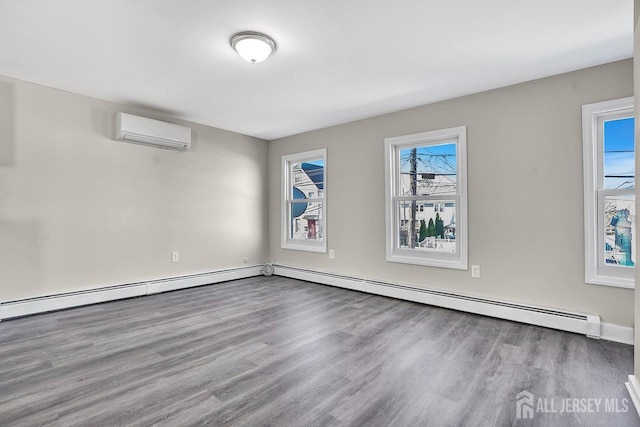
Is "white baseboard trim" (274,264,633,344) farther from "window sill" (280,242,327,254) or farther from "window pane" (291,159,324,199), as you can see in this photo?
"window pane" (291,159,324,199)

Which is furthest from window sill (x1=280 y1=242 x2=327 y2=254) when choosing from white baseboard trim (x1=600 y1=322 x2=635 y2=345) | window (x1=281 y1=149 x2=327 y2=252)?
white baseboard trim (x1=600 y1=322 x2=635 y2=345)

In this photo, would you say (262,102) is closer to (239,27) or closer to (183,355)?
(239,27)

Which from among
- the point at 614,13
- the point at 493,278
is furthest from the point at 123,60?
the point at 493,278

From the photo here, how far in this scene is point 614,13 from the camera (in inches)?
80.8

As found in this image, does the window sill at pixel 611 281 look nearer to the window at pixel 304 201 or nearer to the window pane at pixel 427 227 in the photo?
the window pane at pixel 427 227

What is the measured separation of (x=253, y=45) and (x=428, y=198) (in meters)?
2.55

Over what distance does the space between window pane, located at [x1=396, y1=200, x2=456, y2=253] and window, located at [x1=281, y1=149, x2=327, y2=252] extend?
48.4 inches

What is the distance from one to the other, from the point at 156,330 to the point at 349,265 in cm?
251

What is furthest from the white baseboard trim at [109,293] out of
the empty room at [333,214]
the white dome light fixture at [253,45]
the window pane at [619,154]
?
the window pane at [619,154]

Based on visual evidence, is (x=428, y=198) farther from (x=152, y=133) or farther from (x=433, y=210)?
(x=152, y=133)

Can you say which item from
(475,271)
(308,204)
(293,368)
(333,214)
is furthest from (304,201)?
(293,368)

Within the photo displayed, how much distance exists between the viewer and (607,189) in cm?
271

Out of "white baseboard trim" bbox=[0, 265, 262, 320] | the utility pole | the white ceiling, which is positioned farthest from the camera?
the utility pole

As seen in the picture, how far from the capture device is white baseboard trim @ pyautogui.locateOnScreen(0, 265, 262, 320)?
3.10 metres
